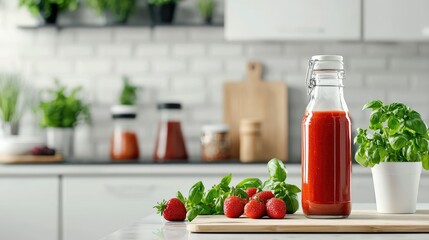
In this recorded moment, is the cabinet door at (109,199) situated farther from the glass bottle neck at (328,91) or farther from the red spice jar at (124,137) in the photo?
the glass bottle neck at (328,91)

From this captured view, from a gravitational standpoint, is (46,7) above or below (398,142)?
above

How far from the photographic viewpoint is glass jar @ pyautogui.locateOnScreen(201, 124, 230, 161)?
15.4 feet

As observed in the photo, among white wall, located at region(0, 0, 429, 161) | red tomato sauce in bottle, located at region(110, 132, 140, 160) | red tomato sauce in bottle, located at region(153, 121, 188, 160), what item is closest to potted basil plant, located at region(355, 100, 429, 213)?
red tomato sauce in bottle, located at region(153, 121, 188, 160)

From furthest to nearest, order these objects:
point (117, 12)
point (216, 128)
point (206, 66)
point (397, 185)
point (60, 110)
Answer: point (206, 66) < point (117, 12) < point (60, 110) < point (216, 128) < point (397, 185)

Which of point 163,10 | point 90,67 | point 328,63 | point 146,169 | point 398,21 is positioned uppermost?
point 163,10

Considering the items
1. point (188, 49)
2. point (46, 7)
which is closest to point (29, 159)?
point (46, 7)

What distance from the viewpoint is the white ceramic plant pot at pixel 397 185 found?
2.00 metres

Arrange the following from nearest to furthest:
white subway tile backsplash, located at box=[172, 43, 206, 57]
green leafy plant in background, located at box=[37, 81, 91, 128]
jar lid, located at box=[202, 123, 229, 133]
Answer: jar lid, located at box=[202, 123, 229, 133] → green leafy plant in background, located at box=[37, 81, 91, 128] → white subway tile backsplash, located at box=[172, 43, 206, 57]

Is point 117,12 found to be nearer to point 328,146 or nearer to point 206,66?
point 206,66

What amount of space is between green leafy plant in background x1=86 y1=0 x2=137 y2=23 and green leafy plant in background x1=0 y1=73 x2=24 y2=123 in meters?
0.68

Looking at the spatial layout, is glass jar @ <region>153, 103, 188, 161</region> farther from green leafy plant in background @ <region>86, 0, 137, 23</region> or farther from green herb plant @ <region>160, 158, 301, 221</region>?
green herb plant @ <region>160, 158, 301, 221</region>

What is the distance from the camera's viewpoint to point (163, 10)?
486 cm

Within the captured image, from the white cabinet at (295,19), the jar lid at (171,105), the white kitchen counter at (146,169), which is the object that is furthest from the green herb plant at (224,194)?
the jar lid at (171,105)

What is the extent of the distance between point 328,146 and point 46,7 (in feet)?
10.9
